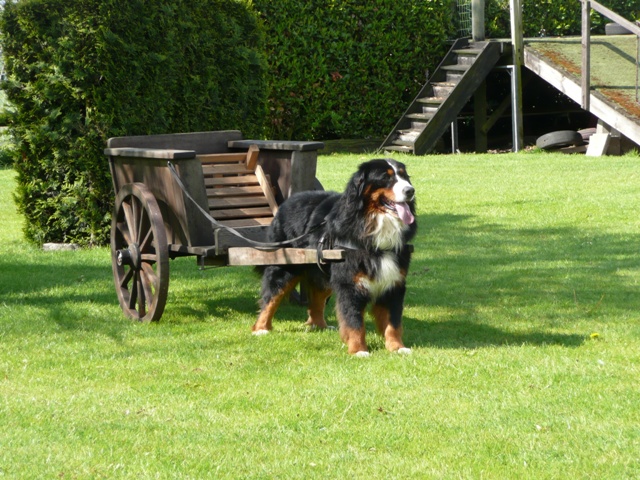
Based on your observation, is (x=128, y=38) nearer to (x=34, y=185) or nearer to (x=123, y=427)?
(x=34, y=185)

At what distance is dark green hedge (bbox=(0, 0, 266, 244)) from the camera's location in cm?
1026

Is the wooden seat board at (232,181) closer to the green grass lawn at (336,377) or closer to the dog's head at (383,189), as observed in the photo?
the green grass lawn at (336,377)

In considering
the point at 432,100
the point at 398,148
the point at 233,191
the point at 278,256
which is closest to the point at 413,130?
the point at 398,148

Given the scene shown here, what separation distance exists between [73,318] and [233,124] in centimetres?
443

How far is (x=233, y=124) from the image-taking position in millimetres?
11477

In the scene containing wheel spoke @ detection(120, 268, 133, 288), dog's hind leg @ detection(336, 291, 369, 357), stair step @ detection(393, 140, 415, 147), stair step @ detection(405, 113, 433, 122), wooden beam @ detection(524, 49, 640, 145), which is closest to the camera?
dog's hind leg @ detection(336, 291, 369, 357)

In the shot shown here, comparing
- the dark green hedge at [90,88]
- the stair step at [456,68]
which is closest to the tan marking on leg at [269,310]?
the dark green hedge at [90,88]

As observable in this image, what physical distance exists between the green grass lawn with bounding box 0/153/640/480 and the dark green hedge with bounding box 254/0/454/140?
8.17 m

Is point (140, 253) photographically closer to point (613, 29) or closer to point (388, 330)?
point (388, 330)

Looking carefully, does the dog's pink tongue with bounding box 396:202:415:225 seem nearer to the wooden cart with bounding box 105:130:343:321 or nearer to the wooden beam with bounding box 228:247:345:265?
the wooden beam with bounding box 228:247:345:265

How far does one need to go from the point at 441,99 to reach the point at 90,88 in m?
8.90

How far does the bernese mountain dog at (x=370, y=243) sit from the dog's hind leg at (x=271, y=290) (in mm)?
349

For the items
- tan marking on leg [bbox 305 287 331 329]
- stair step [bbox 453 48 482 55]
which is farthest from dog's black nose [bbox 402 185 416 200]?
stair step [bbox 453 48 482 55]

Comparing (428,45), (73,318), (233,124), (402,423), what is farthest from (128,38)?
(428,45)
